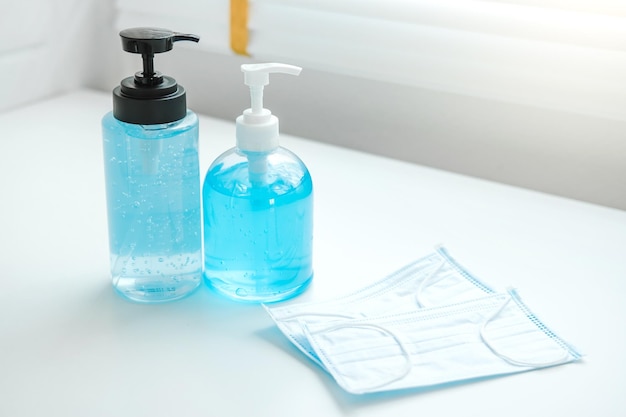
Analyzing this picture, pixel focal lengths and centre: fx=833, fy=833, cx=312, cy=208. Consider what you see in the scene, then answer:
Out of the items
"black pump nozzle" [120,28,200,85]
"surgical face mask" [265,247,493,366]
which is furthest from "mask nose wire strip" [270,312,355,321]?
"black pump nozzle" [120,28,200,85]

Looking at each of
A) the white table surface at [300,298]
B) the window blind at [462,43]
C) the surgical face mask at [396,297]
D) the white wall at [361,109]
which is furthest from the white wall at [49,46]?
the surgical face mask at [396,297]

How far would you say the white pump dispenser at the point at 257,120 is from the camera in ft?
2.22

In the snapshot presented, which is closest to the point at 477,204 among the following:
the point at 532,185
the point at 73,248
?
the point at 532,185

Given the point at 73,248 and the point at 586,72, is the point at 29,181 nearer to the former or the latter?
the point at 73,248

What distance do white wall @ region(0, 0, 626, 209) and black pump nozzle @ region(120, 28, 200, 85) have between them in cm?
49

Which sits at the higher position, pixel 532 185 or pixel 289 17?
pixel 289 17

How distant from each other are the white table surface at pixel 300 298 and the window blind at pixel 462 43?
12 centimetres

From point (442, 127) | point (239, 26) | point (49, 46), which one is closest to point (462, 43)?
point (442, 127)

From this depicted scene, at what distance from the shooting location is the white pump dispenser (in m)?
0.68

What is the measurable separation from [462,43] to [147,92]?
19.0 inches

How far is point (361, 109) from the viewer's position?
44.6 inches

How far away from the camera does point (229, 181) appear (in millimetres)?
703

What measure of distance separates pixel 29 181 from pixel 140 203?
0.32 m

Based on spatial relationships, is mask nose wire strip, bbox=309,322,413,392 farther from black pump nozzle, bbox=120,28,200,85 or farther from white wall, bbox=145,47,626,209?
white wall, bbox=145,47,626,209
